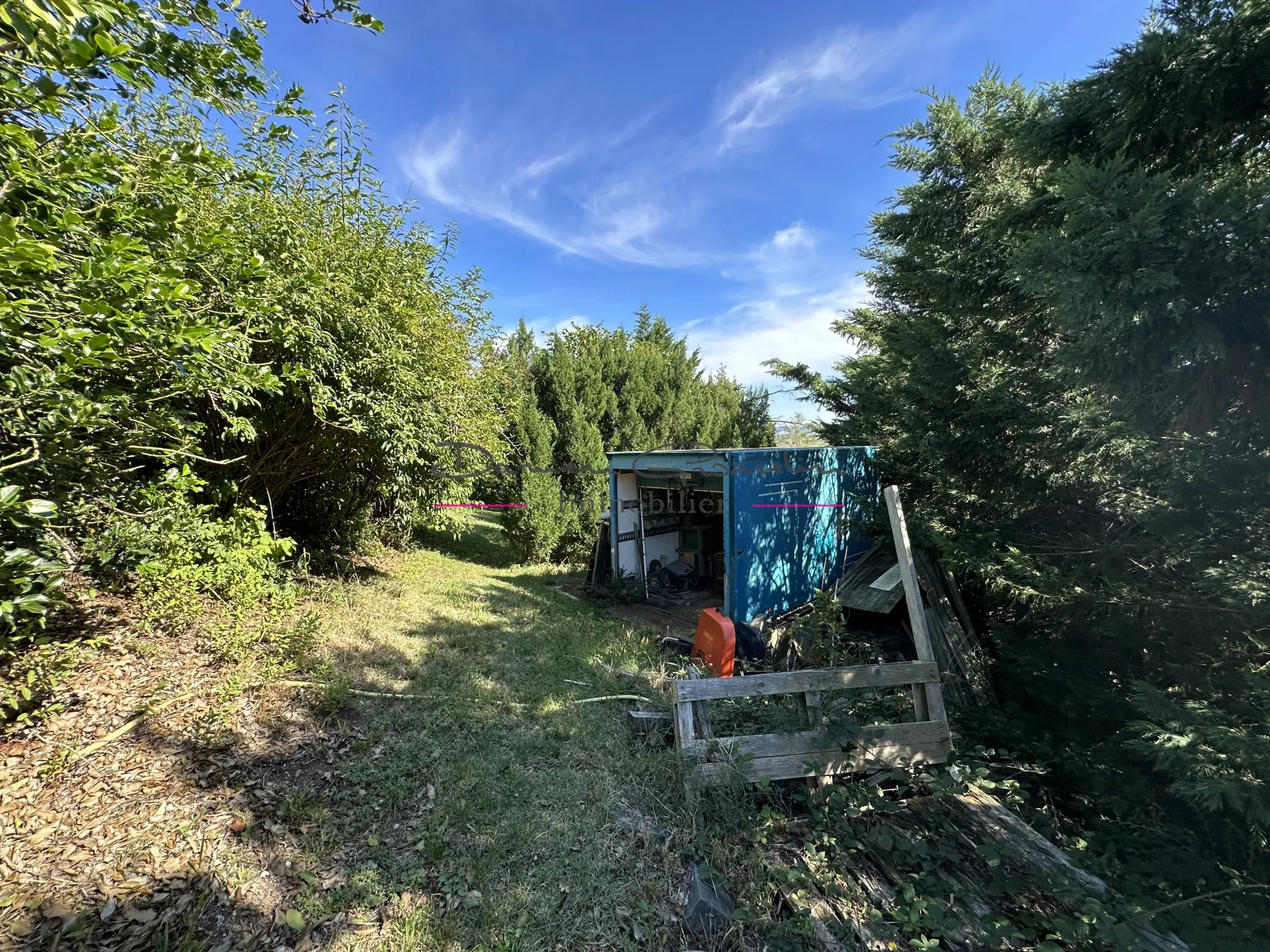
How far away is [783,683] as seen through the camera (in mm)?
2707

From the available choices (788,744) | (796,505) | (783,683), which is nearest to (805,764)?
(788,744)

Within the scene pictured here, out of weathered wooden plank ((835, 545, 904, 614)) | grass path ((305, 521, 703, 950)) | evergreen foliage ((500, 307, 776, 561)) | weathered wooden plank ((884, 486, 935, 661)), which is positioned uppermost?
evergreen foliage ((500, 307, 776, 561))

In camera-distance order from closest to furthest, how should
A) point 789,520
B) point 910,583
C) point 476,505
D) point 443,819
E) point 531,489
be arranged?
point 443,819 < point 910,583 < point 789,520 < point 476,505 < point 531,489

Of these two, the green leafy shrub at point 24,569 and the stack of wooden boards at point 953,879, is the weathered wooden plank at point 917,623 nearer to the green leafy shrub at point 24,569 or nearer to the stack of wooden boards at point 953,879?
the stack of wooden boards at point 953,879

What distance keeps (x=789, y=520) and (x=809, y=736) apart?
3780 millimetres

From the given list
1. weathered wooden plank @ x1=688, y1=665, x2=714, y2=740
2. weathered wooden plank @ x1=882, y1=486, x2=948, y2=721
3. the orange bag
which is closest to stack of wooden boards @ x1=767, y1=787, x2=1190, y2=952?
weathered wooden plank @ x1=882, y1=486, x2=948, y2=721

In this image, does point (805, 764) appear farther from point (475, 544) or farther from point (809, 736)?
point (475, 544)

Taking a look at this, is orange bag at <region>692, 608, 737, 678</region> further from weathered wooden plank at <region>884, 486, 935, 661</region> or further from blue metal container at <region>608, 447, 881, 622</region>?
blue metal container at <region>608, 447, 881, 622</region>

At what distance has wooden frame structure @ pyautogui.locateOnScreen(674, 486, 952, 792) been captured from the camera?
262cm

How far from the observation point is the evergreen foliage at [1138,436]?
1.93m

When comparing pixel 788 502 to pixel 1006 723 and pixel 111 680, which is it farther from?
pixel 111 680

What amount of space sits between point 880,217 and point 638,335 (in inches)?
484

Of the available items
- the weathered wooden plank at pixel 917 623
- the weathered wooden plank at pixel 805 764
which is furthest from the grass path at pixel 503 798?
the weathered wooden plank at pixel 917 623

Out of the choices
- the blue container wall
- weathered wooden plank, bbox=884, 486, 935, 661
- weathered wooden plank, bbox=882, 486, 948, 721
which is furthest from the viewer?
the blue container wall
